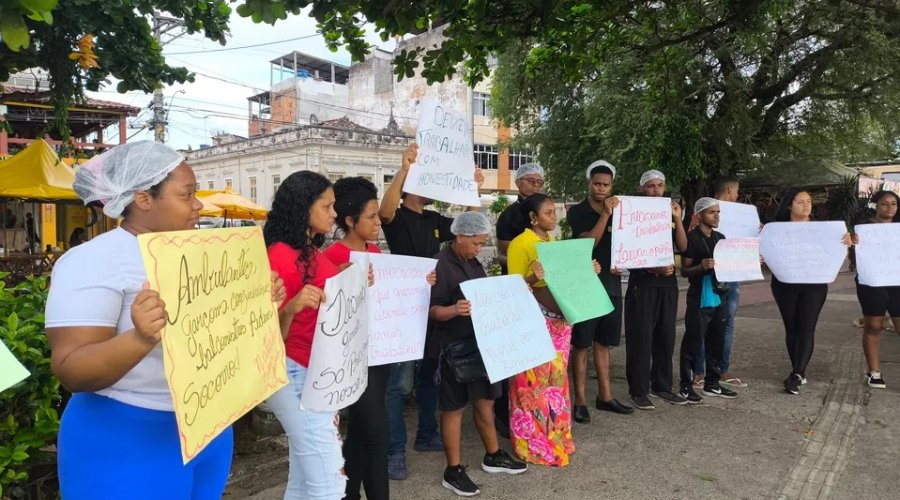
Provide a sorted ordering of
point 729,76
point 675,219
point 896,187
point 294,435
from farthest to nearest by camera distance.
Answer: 1. point 896,187
2. point 729,76
3. point 675,219
4. point 294,435

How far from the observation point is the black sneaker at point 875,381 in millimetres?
5564

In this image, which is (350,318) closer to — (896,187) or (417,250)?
(417,250)

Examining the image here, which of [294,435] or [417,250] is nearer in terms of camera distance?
[294,435]

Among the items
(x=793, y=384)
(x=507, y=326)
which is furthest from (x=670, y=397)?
(x=507, y=326)

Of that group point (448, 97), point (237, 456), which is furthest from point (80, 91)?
point (448, 97)

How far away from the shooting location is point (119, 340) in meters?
1.48

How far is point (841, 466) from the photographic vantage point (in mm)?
3883

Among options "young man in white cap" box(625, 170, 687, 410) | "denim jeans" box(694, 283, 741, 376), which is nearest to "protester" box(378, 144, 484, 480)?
"young man in white cap" box(625, 170, 687, 410)

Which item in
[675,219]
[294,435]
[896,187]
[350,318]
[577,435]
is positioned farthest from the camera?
[896,187]

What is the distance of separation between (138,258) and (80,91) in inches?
194

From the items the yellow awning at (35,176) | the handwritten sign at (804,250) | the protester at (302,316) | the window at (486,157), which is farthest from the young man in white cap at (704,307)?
the window at (486,157)

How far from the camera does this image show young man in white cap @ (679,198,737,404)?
524 cm

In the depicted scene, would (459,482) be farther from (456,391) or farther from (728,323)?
(728,323)

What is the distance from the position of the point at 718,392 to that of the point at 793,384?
0.71m
